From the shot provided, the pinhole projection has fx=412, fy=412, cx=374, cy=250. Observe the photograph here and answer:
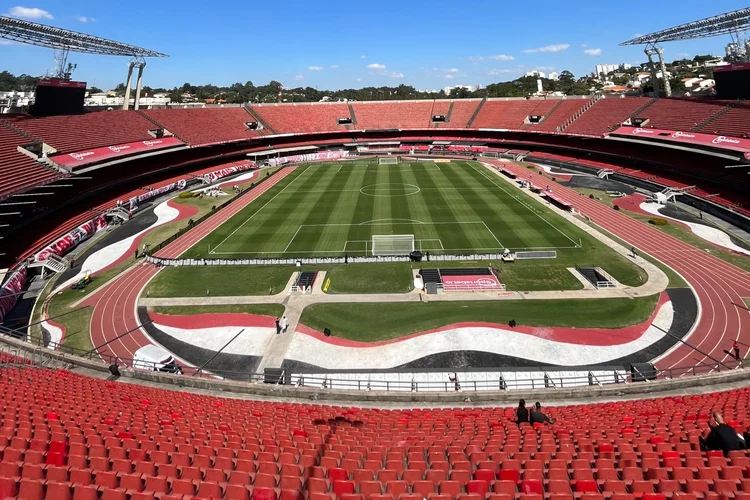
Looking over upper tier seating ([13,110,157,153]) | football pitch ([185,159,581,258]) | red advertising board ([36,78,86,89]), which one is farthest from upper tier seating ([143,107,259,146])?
football pitch ([185,159,581,258])

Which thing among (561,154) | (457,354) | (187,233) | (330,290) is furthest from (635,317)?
(561,154)

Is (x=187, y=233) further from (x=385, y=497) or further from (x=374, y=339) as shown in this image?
(x=385, y=497)

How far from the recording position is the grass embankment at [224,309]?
86.3ft

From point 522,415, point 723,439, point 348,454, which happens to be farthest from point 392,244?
point 723,439

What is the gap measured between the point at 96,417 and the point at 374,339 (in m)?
14.0

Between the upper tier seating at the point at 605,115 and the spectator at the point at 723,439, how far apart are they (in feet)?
228

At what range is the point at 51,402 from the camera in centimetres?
1265

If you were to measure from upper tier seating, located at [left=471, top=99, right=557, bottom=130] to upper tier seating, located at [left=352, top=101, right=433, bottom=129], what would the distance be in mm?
12277

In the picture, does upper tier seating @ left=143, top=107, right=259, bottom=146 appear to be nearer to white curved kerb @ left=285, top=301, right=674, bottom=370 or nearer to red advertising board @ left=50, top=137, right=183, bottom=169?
red advertising board @ left=50, top=137, right=183, bottom=169

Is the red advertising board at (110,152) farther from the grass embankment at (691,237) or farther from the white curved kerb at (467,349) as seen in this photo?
the grass embankment at (691,237)

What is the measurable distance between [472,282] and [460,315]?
4724mm

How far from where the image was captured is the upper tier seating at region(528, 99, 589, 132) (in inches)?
3118

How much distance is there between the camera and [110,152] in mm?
52469

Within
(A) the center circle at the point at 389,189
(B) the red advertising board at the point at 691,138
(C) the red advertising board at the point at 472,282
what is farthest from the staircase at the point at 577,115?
(C) the red advertising board at the point at 472,282
